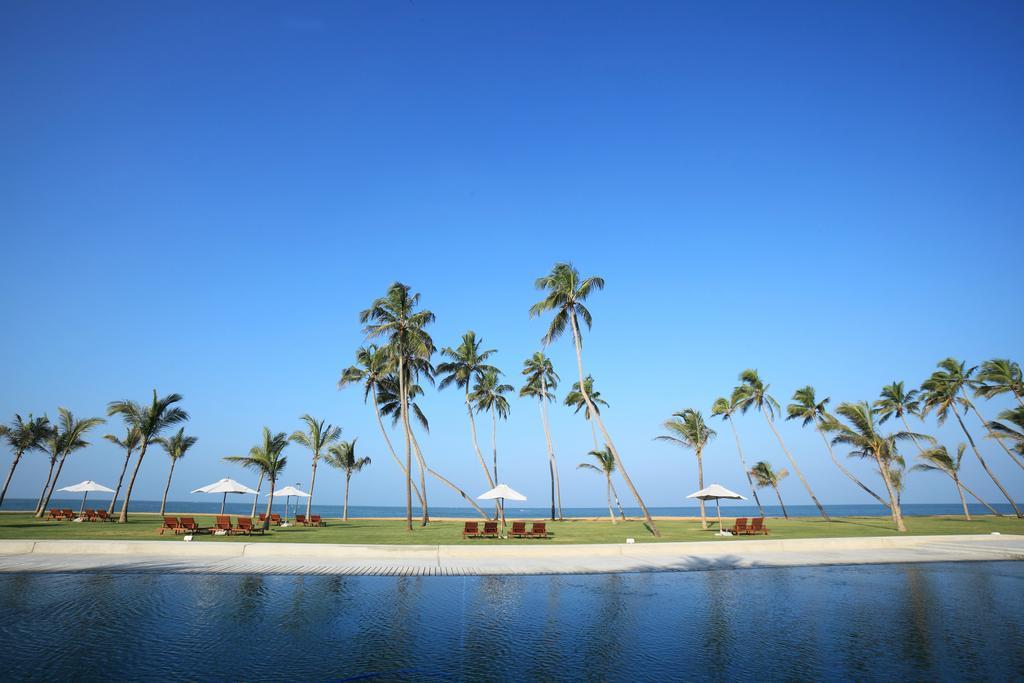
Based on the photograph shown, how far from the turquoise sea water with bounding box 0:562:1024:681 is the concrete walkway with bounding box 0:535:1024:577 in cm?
143

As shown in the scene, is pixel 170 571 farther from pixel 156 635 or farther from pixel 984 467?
pixel 984 467

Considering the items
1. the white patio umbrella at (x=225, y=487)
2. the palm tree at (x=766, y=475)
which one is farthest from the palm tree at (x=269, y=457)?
the palm tree at (x=766, y=475)

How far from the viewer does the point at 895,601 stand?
12.7m

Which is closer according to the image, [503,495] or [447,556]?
[447,556]

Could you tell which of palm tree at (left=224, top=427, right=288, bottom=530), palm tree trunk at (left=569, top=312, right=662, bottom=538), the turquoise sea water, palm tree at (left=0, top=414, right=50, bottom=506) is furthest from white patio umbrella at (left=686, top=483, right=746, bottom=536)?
palm tree at (left=0, top=414, right=50, bottom=506)

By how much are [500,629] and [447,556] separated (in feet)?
30.3

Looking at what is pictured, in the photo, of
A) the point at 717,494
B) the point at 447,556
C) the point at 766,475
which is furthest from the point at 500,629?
the point at 766,475

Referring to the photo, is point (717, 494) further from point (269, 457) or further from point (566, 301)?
point (269, 457)

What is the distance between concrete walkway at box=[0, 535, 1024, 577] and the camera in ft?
53.0

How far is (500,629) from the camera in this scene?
988 centimetres

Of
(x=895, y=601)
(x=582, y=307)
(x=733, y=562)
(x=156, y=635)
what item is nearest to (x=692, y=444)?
(x=582, y=307)

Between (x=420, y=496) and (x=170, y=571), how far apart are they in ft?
73.3

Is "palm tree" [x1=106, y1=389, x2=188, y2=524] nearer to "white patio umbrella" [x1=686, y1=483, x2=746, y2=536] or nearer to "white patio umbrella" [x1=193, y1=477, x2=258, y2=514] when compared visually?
"white patio umbrella" [x1=193, y1=477, x2=258, y2=514]

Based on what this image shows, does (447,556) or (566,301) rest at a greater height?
(566,301)
